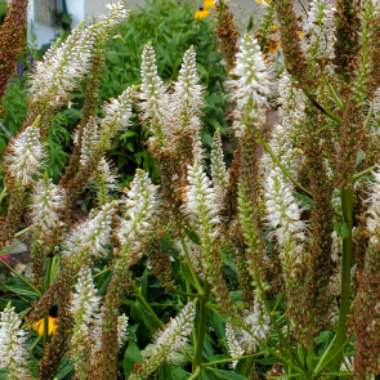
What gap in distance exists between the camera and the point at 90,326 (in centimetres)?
243

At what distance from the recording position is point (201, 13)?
7.71 meters

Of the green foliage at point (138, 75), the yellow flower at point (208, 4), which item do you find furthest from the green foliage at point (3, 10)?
the yellow flower at point (208, 4)

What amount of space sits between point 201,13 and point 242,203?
5854 millimetres

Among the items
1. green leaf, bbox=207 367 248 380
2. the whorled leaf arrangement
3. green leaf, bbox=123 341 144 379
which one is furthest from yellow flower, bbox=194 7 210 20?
green leaf, bbox=207 367 248 380

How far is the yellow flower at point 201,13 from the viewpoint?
24.9 ft

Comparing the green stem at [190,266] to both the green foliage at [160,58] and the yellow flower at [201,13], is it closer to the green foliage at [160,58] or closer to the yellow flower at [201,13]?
the green foliage at [160,58]

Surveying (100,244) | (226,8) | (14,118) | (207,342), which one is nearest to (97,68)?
(226,8)

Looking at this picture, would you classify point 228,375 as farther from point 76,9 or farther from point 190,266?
point 76,9

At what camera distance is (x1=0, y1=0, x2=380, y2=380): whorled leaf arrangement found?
201cm

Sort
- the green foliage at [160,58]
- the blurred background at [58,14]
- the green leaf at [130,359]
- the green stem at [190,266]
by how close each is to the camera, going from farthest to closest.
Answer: the blurred background at [58,14], the green foliage at [160,58], the green leaf at [130,359], the green stem at [190,266]

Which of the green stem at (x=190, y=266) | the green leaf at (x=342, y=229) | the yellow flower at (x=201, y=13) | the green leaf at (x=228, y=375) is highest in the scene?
the yellow flower at (x=201, y=13)

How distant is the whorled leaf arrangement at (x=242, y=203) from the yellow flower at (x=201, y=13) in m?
4.90

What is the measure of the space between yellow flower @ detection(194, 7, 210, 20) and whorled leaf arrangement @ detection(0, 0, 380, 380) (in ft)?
16.1

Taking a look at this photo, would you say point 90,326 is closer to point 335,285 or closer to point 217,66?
point 335,285
